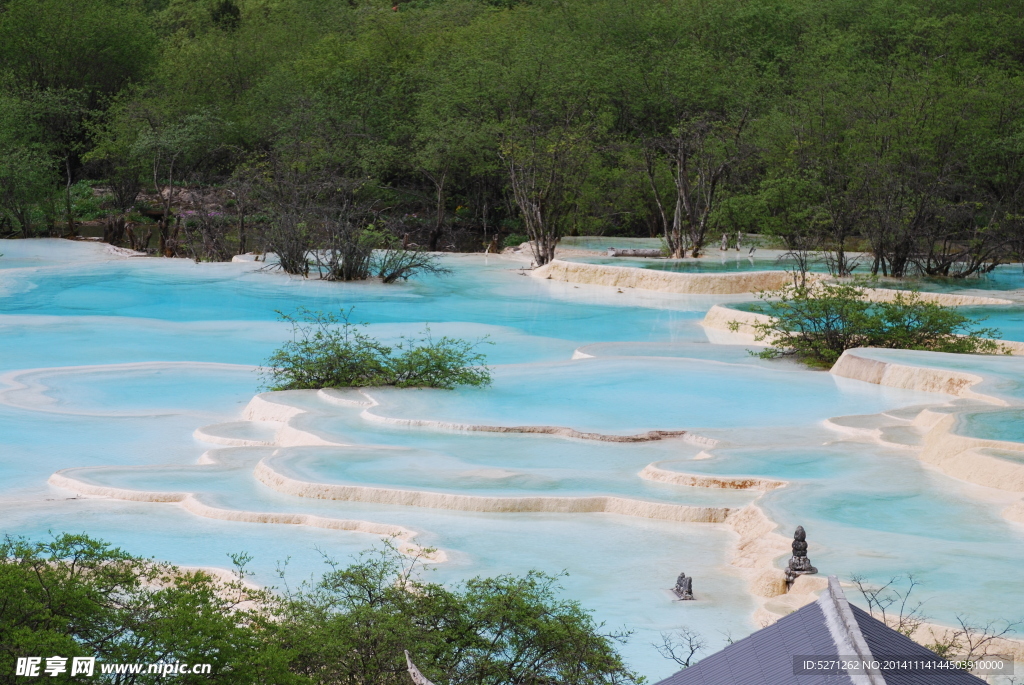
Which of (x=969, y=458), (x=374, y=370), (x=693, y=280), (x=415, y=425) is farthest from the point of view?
(x=693, y=280)

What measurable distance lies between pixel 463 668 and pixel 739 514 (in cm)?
397

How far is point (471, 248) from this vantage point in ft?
107

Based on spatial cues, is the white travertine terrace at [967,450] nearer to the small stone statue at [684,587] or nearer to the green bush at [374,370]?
the small stone statue at [684,587]

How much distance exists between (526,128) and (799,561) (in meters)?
21.8

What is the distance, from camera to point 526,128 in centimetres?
2744

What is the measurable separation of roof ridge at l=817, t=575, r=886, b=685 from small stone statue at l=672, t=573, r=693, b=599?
4055 millimetres

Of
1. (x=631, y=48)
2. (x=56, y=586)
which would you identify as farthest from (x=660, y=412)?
(x=631, y=48)

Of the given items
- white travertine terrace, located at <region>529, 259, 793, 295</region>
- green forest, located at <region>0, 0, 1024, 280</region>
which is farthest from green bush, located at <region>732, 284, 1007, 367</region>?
green forest, located at <region>0, 0, 1024, 280</region>

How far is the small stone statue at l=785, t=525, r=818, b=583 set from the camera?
650 centimetres

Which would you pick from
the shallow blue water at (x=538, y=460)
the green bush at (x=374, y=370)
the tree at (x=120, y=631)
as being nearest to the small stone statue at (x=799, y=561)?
the shallow blue water at (x=538, y=460)

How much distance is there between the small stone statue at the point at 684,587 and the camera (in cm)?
652

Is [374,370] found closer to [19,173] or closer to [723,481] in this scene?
[723,481]

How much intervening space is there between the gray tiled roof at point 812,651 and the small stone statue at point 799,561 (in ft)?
13.2

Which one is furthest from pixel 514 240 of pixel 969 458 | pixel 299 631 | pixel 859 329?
pixel 299 631
